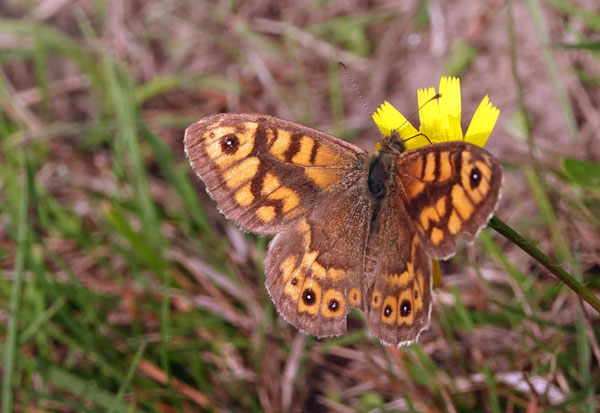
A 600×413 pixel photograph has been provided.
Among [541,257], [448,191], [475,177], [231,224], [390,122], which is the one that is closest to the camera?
[541,257]

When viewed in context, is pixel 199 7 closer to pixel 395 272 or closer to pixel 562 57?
pixel 562 57

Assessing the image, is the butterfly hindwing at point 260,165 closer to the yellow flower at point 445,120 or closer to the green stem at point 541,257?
the yellow flower at point 445,120

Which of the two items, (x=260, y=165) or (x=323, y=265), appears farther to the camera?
(x=260, y=165)

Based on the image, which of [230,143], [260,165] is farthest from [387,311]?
[230,143]

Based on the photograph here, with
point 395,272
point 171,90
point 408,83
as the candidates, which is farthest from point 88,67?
point 395,272

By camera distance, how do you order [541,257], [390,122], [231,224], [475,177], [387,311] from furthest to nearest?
1. [231,224]
2. [390,122]
3. [387,311]
4. [475,177]
5. [541,257]

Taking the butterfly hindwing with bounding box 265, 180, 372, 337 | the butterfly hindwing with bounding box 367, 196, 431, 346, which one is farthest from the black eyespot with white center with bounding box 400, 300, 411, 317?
the butterfly hindwing with bounding box 265, 180, 372, 337

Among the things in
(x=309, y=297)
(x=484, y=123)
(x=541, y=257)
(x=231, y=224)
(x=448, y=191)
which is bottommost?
(x=231, y=224)

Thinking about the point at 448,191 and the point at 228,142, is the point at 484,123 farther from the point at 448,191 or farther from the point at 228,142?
the point at 228,142
